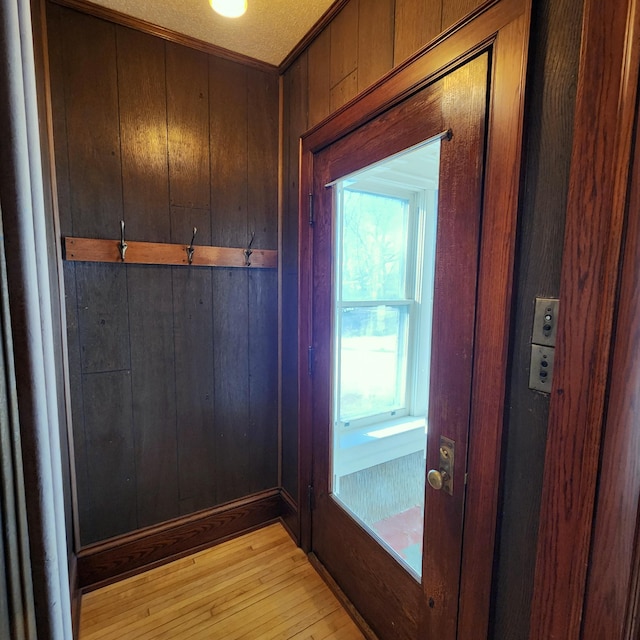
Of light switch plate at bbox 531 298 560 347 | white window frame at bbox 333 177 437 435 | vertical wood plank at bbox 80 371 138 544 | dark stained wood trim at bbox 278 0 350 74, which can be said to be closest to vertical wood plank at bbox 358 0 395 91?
dark stained wood trim at bbox 278 0 350 74

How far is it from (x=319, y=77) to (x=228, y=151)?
1.88 ft

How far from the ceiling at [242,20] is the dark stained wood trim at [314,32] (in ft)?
0.05

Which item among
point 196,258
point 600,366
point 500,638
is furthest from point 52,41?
point 500,638

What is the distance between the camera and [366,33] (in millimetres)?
1242

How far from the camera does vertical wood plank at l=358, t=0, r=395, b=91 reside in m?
1.15

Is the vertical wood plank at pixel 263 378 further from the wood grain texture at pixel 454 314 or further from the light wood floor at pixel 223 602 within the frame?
the wood grain texture at pixel 454 314

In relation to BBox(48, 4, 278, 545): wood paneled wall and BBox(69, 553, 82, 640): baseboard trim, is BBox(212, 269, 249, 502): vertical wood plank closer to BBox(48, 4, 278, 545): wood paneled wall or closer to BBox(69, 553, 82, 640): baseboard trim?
BBox(48, 4, 278, 545): wood paneled wall

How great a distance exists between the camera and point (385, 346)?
2.01 metres

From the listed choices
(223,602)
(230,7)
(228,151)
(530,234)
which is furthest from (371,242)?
(223,602)

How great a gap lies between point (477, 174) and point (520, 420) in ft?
2.06

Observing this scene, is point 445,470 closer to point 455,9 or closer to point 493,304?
point 493,304

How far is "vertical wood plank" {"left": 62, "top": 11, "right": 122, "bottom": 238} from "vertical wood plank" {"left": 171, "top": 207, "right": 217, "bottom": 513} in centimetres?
29

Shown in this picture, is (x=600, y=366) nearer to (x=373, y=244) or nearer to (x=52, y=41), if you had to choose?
(x=373, y=244)

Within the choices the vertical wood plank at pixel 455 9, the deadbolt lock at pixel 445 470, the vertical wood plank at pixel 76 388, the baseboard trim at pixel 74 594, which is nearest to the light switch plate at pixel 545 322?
the deadbolt lock at pixel 445 470
